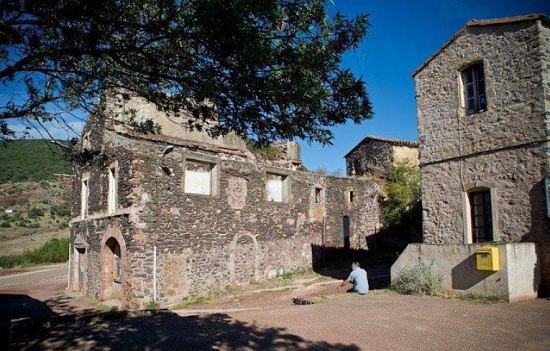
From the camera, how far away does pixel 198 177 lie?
49.4ft

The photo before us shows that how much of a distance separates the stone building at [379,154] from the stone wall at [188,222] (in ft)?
27.0

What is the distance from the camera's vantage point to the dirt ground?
5.98 meters

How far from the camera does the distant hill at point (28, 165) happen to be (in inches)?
1896

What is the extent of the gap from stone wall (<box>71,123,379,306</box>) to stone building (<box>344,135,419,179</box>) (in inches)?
324

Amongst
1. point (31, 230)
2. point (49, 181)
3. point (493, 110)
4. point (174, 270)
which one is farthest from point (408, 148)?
point (49, 181)

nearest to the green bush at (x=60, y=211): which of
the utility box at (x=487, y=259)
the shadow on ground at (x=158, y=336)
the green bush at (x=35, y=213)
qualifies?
the green bush at (x=35, y=213)

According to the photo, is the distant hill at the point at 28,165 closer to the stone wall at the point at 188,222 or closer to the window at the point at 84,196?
the window at the point at 84,196

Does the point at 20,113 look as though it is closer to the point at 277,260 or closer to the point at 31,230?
the point at 277,260

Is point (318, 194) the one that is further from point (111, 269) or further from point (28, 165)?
point (28, 165)

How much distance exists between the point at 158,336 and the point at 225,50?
4.71 metres

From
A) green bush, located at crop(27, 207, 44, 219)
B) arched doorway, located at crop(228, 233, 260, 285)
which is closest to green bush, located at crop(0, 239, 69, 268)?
green bush, located at crop(27, 207, 44, 219)

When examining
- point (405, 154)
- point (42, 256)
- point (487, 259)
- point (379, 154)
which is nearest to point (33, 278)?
point (42, 256)

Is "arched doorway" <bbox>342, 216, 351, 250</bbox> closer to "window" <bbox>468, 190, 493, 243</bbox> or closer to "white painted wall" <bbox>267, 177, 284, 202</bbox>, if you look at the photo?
"white painted wall" <bbox>267, 177, 284, 202</bbox>

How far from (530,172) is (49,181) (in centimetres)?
5150
